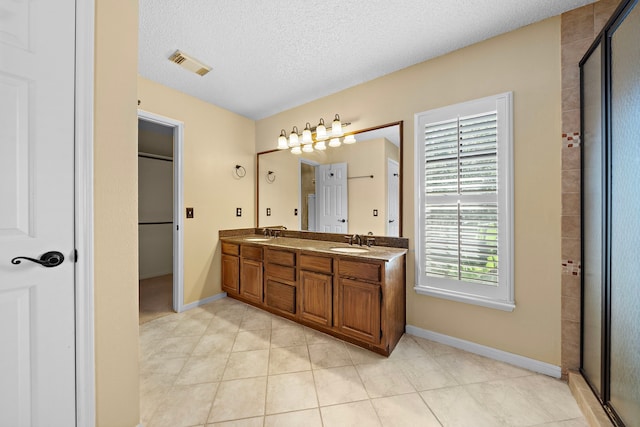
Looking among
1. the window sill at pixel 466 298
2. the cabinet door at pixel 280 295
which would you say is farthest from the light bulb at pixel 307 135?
the window sill at pixel 466 298

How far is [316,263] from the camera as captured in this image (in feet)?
7.16

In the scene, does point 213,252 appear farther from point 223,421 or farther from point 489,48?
point 489,48

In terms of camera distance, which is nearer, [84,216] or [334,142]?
[84,216]

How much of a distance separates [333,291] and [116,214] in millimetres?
1587

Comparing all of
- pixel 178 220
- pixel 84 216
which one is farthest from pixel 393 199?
pixel 178 220

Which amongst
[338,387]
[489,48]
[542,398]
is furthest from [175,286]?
[489,48]

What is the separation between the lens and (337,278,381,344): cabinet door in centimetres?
186

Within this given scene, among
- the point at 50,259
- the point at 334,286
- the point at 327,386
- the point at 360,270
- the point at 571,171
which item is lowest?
the point at 327,386

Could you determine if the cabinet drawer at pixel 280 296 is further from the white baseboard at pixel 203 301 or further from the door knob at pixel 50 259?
the door knob at pixel 50 259

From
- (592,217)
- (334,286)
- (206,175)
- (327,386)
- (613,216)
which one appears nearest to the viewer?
(613,216)

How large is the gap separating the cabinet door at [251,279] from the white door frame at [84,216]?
5.42 ft

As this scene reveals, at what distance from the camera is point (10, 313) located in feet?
2.89

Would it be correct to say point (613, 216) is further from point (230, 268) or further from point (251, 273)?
point (230, 268)

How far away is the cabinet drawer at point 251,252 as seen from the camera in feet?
8.69
